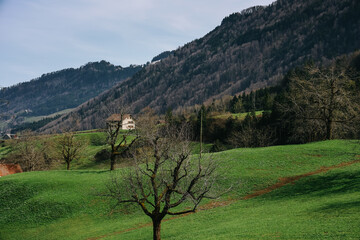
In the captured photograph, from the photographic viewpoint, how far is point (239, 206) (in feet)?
106

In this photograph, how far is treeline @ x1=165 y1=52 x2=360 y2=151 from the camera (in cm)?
5313

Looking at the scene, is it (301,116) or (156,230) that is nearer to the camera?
(156,230)

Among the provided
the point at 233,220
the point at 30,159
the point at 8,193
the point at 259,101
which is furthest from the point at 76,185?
the point at 259,101

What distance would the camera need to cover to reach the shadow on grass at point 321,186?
30.1 m

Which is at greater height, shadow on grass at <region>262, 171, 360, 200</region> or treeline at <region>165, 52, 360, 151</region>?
treeline at <region>165, 52, 360, 151</region>

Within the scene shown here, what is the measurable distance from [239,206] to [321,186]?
1085cm

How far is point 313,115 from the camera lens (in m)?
59.9

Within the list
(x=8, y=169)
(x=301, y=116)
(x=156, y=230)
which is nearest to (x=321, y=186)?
(x=156, y=230)

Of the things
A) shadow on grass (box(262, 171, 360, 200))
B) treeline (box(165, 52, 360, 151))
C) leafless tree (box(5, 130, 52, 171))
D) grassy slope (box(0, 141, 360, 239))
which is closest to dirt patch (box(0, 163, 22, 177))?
leafless tree (box(5, 130, 52, 171))

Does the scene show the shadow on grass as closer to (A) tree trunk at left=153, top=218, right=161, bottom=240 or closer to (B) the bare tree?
(B) the bare tree

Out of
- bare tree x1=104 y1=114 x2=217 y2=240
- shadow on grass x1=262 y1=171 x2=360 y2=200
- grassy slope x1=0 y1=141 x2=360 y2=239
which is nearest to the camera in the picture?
grassy slope x1=0 y1=141 x2=360 y2=239

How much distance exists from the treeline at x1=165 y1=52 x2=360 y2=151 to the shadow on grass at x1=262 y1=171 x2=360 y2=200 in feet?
51.0

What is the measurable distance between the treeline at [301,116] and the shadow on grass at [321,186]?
612 inches

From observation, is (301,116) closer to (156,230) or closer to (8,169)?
(156,230)
